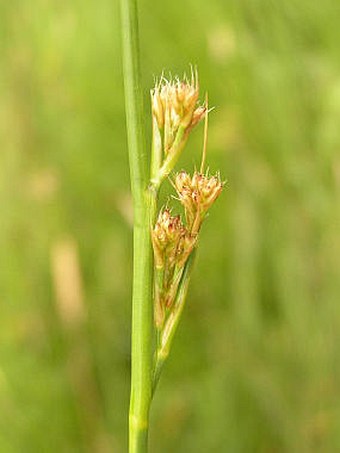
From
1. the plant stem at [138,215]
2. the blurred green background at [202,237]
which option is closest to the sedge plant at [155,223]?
the plant stem at [138,215]

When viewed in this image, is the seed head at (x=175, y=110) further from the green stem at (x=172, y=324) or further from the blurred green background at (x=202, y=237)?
the blurred green background at (x=202, y=237)

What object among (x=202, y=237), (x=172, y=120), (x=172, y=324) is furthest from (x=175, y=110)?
(x=202, y=237)

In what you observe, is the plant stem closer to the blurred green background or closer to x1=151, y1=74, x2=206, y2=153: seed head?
x1=151, y1=74, x2=206, y2=153: seed head

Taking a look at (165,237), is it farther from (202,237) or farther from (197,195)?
(202,237)

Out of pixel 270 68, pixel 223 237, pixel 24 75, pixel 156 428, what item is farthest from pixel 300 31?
pixel 156 428

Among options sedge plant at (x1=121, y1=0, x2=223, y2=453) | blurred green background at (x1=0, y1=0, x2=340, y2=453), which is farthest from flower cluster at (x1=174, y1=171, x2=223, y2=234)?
blurred green background at (x1=0, y1=0, x2=340, y2=453)
